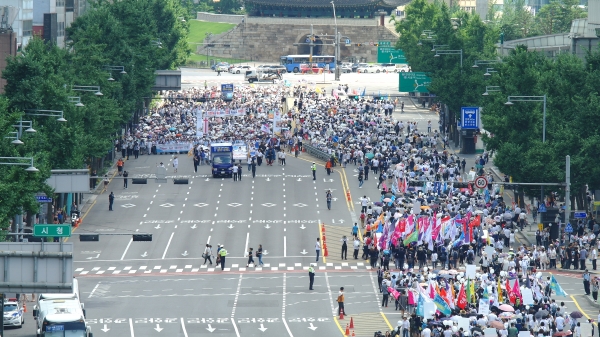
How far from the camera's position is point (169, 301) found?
72.5m

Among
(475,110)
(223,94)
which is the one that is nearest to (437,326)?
(475,110)

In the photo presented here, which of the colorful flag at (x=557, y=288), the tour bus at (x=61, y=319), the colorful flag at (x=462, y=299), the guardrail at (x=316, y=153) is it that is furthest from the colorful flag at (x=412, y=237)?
the guardrail at (x=316, y=153)

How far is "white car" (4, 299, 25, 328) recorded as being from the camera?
65250 millimetres

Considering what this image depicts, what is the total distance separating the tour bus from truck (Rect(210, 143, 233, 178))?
49774 millimetres

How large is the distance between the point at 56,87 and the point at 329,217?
2272cm

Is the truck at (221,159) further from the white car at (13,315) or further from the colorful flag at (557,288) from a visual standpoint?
the colorful flag at (557,288)

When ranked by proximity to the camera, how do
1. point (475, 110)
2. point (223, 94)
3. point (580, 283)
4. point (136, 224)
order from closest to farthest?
point (580, 283)
point (136, 224)
point (475, 110)
point (223, 94)

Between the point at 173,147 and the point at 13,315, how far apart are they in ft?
196

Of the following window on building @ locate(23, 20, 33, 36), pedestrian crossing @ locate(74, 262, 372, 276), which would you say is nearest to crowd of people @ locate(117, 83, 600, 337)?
pedestrian crossing @ locate(74, 262, 372, 276)

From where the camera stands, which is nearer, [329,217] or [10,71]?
[10,71]

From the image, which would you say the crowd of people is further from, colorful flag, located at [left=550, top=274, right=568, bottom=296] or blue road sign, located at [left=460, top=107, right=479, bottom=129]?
blue road sign, located at [left=460, top=107, right=479, bottom=129]

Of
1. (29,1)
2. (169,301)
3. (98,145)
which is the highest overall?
(29,1)

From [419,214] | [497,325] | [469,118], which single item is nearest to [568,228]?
[419,214]

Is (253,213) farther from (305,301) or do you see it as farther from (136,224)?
(305,301)
